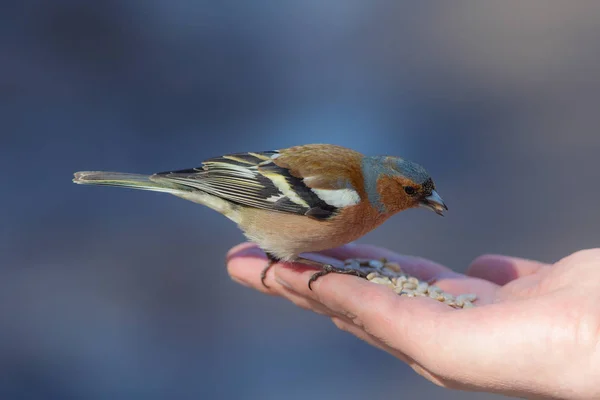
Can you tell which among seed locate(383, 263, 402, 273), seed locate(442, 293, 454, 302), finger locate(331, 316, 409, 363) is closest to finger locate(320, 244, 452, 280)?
seed locate(383, 263, 402, 273)

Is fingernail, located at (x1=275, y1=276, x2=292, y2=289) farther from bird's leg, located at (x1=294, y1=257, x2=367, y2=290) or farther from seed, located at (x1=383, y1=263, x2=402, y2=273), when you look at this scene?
seed, located at (x1=383, y1=263, x2=402, y2=273)

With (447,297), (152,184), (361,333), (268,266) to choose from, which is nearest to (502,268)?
(447,297)

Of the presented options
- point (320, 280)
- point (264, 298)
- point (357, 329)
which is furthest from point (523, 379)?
point (264, 298)

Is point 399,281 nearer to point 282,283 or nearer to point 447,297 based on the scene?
point 447,297

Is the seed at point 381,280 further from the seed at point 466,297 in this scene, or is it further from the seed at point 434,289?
the seed at point 466,297

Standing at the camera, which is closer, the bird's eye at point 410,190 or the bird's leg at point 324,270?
the bird's leg at point 324,270

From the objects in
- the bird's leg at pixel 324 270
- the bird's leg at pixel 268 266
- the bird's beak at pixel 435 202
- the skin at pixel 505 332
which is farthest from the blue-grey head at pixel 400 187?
the bird's leg at pixel 268 266
